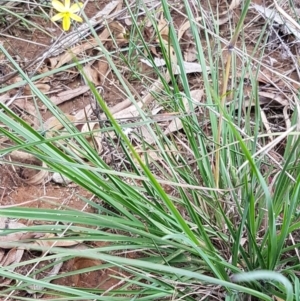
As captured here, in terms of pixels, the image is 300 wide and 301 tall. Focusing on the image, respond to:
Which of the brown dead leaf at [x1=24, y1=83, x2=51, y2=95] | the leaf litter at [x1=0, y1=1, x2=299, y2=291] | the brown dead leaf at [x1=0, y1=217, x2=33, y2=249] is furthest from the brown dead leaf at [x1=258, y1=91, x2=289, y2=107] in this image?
the brown dead leaf at [x1=0, y1=217, x2=33, y2=249]

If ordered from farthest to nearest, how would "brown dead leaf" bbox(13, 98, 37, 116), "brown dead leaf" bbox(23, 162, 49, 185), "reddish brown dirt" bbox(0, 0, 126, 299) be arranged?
"brown dead leaf" bbox(13, 98, 37, 116)
"brown dead leaf" bbox(23, 162, 49, 185)
"reddish brown dirt" bbox(0, 0, 126, 299)

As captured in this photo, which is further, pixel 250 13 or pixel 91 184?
pixel 250 13

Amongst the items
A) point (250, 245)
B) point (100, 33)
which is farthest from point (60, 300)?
point (100, 33)

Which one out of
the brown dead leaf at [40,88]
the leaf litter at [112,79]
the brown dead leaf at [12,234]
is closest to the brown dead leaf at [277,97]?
the leaf litter at [112,79]

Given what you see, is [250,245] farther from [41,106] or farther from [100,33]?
[100,33]

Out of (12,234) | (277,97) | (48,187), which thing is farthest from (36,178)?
(277,97)

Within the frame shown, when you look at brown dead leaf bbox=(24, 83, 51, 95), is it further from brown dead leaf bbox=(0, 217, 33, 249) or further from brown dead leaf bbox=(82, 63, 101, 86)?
brown dead leaf bbox=(0, 217, 33, 249)

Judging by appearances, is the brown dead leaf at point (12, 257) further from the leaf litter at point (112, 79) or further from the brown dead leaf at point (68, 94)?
the brown dead leaf at point (68, 94)

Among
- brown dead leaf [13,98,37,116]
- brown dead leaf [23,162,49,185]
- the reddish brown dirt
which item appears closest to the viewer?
the reddish brown dirt

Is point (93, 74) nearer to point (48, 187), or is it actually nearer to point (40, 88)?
point (40, 88)

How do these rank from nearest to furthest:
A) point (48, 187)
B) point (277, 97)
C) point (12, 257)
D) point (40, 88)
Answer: point (12, 257), point (48, 187), point (277, 97), point (40, 88)

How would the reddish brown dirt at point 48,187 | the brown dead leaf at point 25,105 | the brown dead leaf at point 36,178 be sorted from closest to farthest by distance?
the reddish brown dirt at point 48,187
the brown dead leaf at point 36,178
the brown dead leaf at point 25,105
